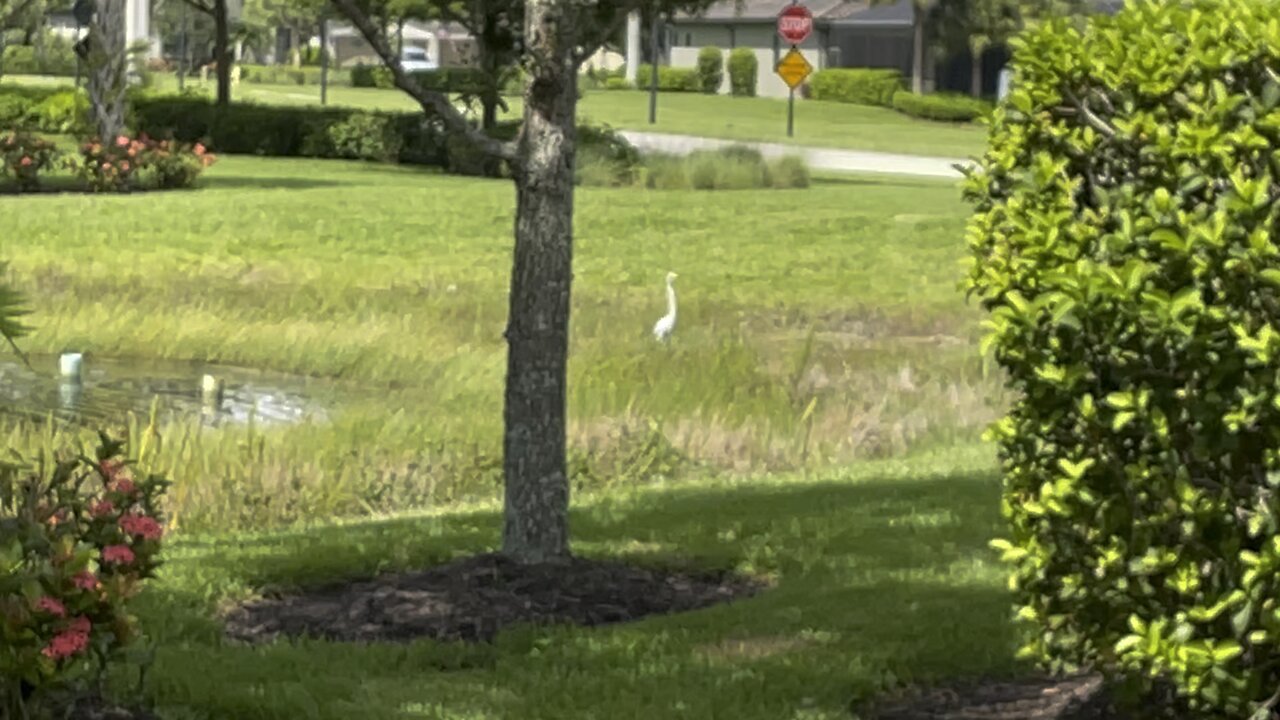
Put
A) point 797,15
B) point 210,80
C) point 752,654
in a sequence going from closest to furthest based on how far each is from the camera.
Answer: point 752,654 < point 797,15 < point 210,80

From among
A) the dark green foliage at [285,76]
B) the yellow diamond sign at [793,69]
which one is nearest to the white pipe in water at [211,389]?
the yellow diamond sign at [793,69]

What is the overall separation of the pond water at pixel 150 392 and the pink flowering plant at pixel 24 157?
14146 millimetres

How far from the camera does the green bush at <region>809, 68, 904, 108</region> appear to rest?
75.2 meters

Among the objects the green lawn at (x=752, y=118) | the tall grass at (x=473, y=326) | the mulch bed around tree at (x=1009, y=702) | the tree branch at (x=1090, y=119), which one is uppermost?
the tree branch at (x=1090, y=119)

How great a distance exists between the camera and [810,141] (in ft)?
170

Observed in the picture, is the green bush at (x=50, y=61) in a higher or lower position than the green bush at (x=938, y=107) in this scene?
higher

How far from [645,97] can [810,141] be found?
23.8 m

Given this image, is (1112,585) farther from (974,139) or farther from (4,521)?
(974,139)

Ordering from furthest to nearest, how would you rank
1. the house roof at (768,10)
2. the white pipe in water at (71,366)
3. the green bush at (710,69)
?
the house roof at (768,10), the green bush at (710,69), the white pipe in water at (71,366)

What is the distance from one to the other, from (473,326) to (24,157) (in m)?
14.8

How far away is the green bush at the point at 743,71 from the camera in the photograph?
82.4 m

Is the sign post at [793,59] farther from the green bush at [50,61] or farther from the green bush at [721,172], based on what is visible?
the green bush at [50,61]

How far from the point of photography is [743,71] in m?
82.4

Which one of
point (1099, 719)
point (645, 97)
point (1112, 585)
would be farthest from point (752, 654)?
point (645, 97)
